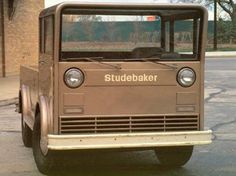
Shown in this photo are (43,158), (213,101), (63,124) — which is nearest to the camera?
(63,124)

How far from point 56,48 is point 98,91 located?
66 centimetres

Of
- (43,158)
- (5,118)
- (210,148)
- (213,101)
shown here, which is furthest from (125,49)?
(213,101)

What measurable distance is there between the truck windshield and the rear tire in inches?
41.7

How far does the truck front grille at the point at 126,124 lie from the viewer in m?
6.39

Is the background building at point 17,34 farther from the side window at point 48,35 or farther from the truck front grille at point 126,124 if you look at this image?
the truck front grille at point 126,124

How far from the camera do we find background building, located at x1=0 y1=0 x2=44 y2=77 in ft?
74.6

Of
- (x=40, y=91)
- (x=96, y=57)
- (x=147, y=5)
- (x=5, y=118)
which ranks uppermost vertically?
(x=147, y=5)

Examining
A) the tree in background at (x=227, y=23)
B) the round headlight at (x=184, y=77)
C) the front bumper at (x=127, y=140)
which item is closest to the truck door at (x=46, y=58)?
the front bumper at (x=127, y=140)

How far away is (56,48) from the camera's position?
6395mm

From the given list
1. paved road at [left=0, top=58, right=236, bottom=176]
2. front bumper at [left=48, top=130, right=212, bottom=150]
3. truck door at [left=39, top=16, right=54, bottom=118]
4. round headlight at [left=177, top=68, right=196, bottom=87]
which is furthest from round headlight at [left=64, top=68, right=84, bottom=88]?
paved road at [left=0, top=58, right=236, bottom=176]

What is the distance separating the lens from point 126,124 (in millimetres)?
6508

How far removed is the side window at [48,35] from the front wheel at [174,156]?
1899mm

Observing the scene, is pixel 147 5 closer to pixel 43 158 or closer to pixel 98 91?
pixel 98 91

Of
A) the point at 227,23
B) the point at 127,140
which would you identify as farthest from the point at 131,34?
the point at 227,23
